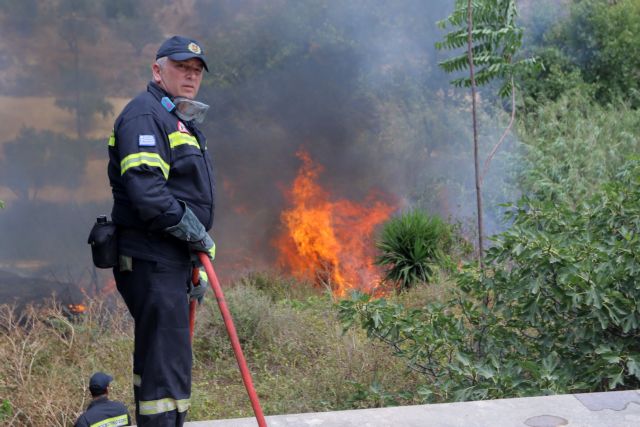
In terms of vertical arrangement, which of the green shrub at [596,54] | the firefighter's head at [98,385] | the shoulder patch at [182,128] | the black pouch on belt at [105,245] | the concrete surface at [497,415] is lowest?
the concrete surface at [497,415]

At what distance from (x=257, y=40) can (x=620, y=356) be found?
9514 mm

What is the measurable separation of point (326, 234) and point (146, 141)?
8.49 metres

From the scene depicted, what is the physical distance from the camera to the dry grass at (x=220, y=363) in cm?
511

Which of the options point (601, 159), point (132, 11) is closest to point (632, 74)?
point (601, 159)

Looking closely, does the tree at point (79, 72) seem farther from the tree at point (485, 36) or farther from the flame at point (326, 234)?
the tree at point (485, 36)

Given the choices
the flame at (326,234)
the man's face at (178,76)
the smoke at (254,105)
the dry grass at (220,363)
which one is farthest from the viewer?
the smoke at (254,105)

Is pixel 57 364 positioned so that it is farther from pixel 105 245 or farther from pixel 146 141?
pixel 146 141

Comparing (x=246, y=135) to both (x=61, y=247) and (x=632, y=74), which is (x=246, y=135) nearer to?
(x=61, y=247)

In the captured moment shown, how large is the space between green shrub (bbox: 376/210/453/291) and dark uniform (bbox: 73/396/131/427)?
584cm

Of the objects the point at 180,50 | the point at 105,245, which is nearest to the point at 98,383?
the point at 105,245

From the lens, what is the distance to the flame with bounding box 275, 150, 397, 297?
11.0 metres

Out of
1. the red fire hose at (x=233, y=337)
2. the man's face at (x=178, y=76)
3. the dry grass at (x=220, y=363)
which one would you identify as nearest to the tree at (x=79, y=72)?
the dry grass at (x=220, y=363)

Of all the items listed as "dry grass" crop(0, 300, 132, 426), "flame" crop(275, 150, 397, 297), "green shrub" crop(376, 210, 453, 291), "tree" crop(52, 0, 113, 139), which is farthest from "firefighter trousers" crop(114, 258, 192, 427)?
"tree" crop(52, 0, 113, 139)

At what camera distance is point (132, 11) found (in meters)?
12.0
